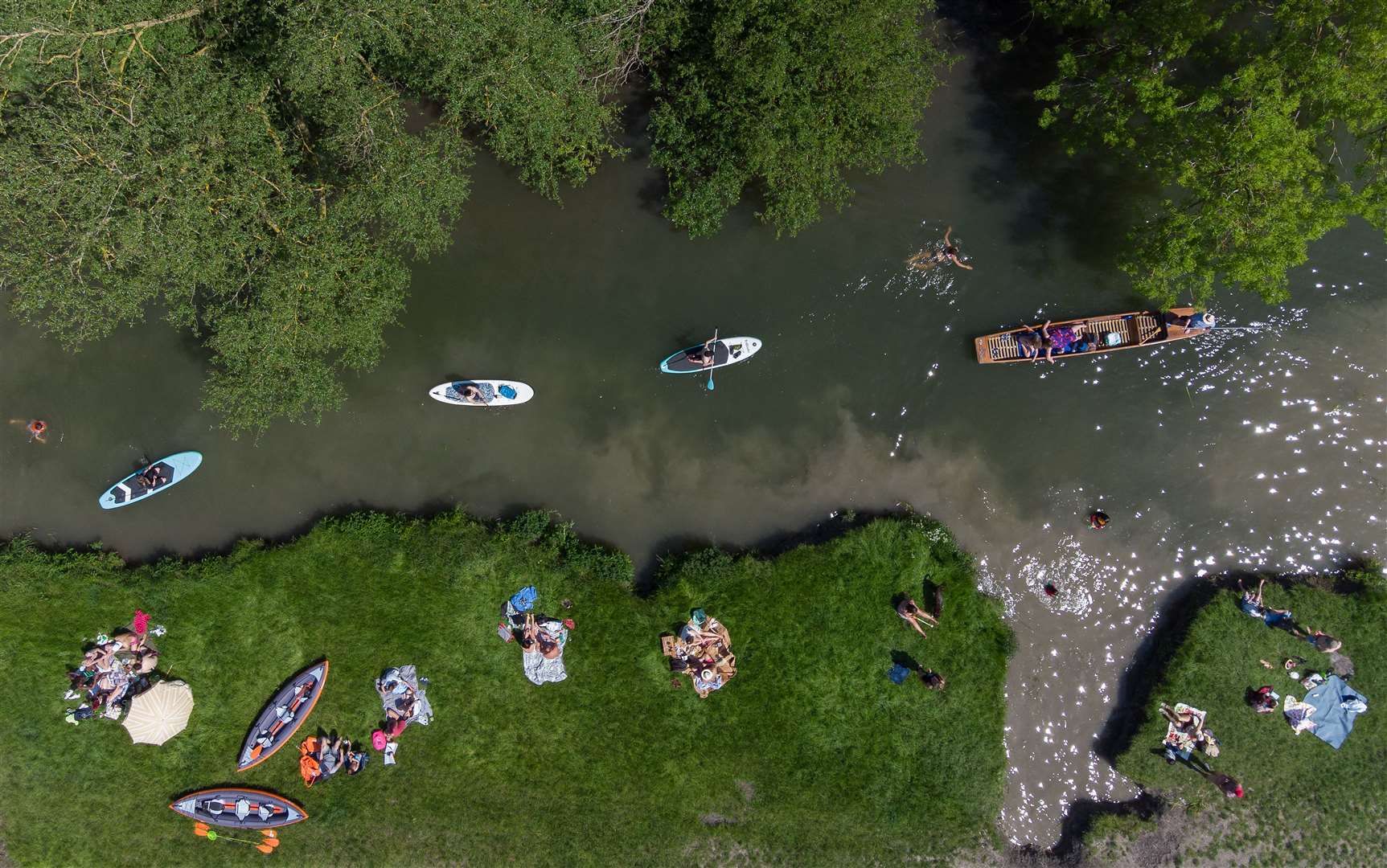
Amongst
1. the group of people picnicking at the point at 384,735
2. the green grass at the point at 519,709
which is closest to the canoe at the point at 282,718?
the green grass at the point at 519,709

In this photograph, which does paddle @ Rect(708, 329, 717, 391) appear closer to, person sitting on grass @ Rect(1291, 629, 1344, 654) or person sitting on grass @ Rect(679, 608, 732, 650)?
Result: person sitting on grass @ Rect(679, 608, 732, 650)

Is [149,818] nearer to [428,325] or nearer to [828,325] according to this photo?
[428,325]

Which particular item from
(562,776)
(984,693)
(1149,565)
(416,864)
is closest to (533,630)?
(562,776)

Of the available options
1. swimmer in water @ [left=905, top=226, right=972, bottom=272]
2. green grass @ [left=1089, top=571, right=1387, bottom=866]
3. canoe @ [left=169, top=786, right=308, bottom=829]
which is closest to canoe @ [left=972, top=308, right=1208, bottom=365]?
swimmer in water @ [left=905, top=226, right=972, bottom=272]

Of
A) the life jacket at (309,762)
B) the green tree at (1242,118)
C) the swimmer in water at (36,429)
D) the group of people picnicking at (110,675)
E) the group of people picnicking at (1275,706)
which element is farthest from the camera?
the swimmer in water at (36,429)

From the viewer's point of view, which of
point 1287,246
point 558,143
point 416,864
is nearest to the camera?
point 1287,246

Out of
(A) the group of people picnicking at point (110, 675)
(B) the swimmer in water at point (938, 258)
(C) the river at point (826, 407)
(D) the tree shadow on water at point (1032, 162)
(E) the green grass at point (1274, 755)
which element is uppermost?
(D) the tree shadow on water at point (1032, 162)

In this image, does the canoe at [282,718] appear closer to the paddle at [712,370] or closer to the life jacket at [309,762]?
the life jacket at [309,762]
